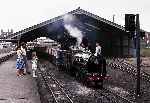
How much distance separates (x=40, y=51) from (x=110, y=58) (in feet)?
49.9

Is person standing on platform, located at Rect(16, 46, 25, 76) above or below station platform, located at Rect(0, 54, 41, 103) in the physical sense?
above

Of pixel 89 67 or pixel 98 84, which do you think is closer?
pixel 89 67

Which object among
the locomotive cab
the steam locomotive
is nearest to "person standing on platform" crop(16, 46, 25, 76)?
the steam locomotive

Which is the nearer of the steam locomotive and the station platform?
the station platform

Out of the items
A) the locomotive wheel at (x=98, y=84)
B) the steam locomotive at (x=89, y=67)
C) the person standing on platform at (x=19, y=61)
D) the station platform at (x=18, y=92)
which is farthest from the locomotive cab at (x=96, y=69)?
the person standing on platform at (x=19, y=61)

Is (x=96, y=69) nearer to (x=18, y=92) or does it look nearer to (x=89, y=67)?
(x=89, y=67)

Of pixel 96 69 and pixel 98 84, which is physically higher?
pixel 96 69

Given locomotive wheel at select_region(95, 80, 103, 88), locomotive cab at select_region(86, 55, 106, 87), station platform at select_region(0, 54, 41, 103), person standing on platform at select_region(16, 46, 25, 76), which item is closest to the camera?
station platform at select_region(0, 54, 41, 103)

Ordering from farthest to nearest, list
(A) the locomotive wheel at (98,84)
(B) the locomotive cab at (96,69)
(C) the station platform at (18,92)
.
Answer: (A) the locomotive wheel at (98,84) → (B) the locomotive cab at (96,69) → (C) the station platform at (18,92)

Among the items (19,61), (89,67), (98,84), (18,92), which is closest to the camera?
(18,92)

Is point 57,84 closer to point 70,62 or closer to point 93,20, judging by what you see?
point 70,62

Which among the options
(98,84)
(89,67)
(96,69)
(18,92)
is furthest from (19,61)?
(18,92)

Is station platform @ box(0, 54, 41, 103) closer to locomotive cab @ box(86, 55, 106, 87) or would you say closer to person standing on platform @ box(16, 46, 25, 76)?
locomotive cab @ box(86, 55, 106, 87)

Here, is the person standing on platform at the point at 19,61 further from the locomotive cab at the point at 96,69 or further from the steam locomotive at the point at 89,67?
the locomotive cab at the point at 96,69
